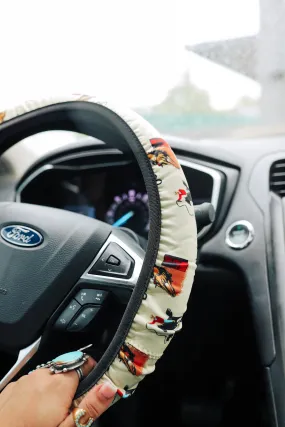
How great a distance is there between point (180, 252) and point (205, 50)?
3.37 feet

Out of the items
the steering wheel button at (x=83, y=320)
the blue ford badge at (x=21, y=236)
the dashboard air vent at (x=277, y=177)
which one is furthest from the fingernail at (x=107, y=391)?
the dashboard air vent at (x=277, y=177)

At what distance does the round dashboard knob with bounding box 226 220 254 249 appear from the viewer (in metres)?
1.04

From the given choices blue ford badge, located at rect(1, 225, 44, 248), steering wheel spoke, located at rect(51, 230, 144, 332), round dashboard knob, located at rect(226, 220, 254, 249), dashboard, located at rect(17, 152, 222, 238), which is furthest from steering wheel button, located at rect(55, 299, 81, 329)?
dashboard, located at rect(17, 152, 222, 238)

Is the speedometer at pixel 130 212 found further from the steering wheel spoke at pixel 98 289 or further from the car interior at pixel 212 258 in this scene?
the steering wheel spoke at pixel 98 289

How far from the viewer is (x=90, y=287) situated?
753 mm

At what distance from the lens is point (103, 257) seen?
775 mm

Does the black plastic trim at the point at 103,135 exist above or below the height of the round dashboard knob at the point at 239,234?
above

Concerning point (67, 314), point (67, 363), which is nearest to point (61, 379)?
point (67, 363)

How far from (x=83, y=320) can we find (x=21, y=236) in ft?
0.50

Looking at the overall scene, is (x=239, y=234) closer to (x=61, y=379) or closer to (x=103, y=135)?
(x=103, y=135)

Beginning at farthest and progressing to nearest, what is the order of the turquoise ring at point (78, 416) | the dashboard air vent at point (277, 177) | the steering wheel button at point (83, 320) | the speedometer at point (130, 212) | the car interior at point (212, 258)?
the speedometer at point (130, 212)
the dashboard air vent at point (277, 177)
the car interior at point (212, 258)
the steering wheel button at point (83, 320)
the turquoise ring at point (78, 416)

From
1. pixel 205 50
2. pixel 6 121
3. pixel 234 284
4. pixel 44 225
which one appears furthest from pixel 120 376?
pixel 205 50

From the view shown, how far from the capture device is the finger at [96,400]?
605mm

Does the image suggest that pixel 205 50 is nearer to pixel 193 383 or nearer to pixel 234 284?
pixel 234 284
